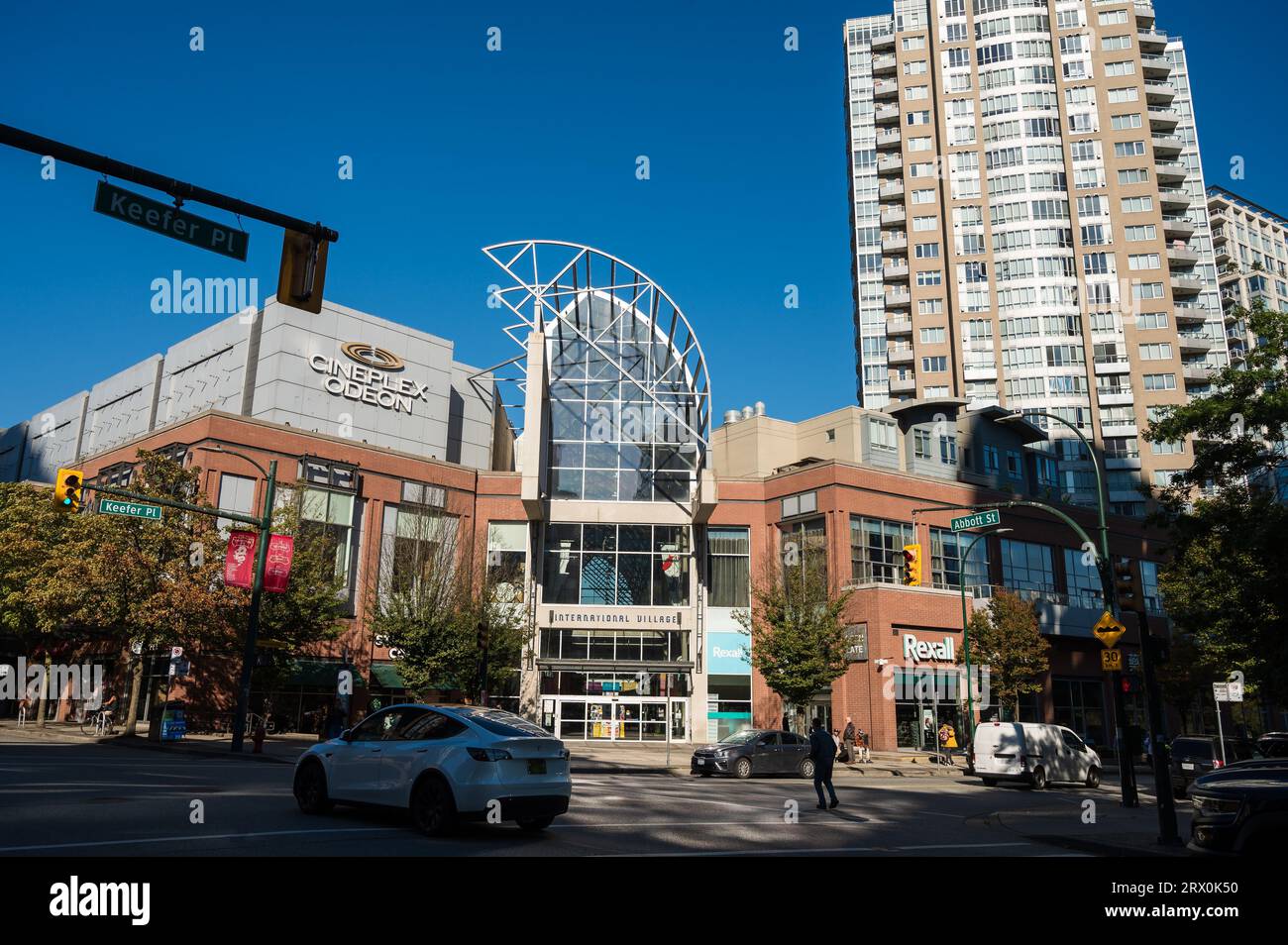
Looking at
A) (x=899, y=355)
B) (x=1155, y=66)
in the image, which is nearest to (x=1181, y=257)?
(x=1155, y=66)

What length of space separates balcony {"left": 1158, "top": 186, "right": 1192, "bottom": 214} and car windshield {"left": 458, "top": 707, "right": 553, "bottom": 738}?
93.6m

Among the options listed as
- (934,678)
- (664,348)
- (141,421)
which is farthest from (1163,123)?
(141,421)

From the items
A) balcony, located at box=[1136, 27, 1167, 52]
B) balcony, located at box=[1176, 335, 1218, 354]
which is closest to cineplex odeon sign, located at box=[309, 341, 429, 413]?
balcony, located at box=[1176, 335, 1218, 354]

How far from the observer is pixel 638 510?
160 ft

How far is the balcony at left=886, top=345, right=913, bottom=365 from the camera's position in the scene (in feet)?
289

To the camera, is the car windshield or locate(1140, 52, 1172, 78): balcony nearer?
the car windshield

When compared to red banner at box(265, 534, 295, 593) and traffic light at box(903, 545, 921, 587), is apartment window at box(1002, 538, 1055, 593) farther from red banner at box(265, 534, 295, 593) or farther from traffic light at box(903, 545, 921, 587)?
red banner at box(265, 534, 295, 593)

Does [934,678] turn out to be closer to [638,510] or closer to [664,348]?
[638,510]

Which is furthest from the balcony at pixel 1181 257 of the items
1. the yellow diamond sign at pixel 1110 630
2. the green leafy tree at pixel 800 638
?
the yellow diamond sign at pixel 1110 630

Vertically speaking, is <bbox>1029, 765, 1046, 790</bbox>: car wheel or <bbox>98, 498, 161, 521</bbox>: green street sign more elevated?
<bbox>98, 498, 161, 521</bbox>: green street sign

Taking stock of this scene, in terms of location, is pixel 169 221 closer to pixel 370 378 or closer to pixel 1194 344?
pixel 370 378

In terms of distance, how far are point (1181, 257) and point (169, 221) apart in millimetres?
94351
